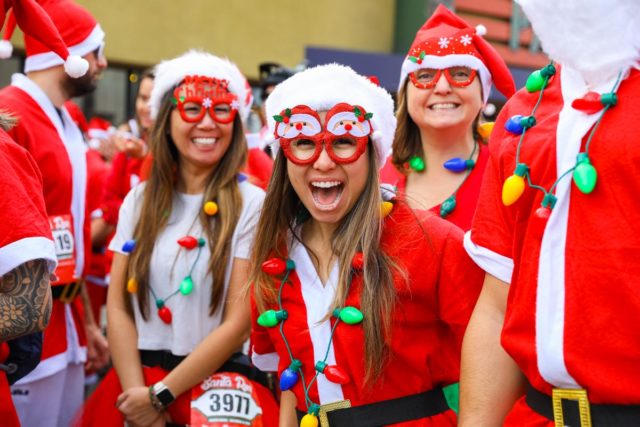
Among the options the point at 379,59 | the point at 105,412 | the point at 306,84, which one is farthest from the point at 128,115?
the point at 306,84

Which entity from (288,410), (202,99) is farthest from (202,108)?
(288,410)

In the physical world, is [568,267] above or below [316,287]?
above

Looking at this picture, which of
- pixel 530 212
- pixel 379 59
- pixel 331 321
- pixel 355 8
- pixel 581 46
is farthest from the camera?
pixel 355 8

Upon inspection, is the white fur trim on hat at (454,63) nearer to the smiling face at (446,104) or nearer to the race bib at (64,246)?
the smiling face at (446,104)

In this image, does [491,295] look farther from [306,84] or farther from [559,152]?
[306,84]

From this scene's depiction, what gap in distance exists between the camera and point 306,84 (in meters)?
2.77

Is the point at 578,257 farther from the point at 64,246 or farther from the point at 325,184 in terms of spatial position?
the point at 64,246

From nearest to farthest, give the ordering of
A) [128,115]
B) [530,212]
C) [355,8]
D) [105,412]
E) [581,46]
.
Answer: [581,46]
[530,212]
[105,412]
[128,115]
[355,8]

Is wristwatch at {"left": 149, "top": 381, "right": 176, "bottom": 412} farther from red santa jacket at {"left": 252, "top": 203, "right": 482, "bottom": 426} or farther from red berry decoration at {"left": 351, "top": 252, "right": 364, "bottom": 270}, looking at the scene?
red berry decoration at {"left": 351, "top": 252, "right": 364, "bottom": 270}

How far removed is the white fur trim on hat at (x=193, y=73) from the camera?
3.95m

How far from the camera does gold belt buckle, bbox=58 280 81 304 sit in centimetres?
418

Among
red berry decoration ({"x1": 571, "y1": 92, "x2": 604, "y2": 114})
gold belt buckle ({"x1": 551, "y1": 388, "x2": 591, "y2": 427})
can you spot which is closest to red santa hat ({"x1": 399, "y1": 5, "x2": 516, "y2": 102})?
red berry decoration ({"x1": 571, "y1": 92, "x2": 604, "y2": 114})

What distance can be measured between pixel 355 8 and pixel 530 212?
13.7 m

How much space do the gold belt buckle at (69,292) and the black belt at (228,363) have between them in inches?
28.0
